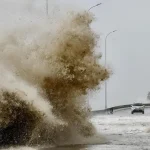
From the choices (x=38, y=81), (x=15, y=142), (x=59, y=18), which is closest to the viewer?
(x=15, y=142)

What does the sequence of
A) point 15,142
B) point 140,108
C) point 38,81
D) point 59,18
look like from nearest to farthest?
point 15,142 → point 38,81 → point 59,18 → point 140,108

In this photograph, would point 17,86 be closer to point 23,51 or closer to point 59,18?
point 23,51

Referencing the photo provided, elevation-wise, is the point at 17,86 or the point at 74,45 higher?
the point at 74,45

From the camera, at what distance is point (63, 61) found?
1986cm

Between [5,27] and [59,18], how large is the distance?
2310 millimetres

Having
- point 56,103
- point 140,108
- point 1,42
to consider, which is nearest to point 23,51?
point 1,42

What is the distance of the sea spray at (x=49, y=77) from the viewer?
59.8 ft

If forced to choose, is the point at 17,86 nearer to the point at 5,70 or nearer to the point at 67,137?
the point at 5,70

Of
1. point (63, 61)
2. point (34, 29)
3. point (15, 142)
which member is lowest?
point (15, 142)

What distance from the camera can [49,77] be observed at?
19.8m

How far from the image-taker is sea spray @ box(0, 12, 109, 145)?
1822cm

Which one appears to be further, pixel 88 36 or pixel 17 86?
pixel 88 36

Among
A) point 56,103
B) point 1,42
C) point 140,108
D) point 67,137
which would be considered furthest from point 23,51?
point 140,108

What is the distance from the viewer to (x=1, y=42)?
68.8 ft
